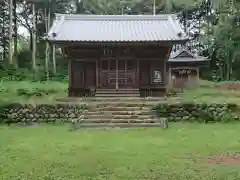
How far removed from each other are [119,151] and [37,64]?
119 ft

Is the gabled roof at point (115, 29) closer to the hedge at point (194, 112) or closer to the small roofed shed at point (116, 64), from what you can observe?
the small roofed shed at point (116, 64)

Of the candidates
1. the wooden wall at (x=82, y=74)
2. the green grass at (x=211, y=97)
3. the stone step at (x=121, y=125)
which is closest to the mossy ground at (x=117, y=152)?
the stone step at (x=121, y=125)

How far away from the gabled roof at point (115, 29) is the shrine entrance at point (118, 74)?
4.64ft

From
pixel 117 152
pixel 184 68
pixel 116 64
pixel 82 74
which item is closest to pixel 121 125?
pixel 117 152

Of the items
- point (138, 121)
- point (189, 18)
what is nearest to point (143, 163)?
point (138, 121)

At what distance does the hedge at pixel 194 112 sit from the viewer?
1770cm

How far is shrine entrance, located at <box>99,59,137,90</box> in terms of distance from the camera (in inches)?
872

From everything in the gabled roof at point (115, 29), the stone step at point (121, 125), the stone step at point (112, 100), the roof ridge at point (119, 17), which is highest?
the roof ridge at point (119, 17)

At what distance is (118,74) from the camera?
22.3 metres

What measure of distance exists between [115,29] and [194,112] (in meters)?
8.69

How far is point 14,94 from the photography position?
21.6 metres

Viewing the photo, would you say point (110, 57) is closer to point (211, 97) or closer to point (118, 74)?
point (118, 74)

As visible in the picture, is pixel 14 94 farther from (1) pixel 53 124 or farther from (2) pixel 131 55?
(2) pixel 131 55

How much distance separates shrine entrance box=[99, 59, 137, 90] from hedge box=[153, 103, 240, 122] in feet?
15.3
